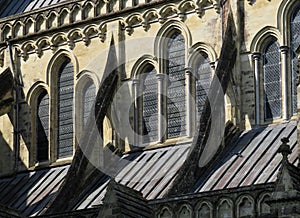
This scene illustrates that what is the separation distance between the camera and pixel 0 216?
4612 cm

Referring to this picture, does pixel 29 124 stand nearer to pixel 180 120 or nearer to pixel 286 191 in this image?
pixel 180 120

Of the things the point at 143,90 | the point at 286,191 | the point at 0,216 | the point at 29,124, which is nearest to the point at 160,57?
the point at 143,90

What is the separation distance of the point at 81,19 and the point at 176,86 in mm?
4095

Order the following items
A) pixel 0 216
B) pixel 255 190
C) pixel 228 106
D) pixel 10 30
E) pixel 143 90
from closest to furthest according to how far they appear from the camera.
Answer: pixel 255 190, pixel 0 216, pixel 228 106, pixel 143 90, pixel 10 30

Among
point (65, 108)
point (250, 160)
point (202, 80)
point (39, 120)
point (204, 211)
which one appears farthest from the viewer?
point (39, 120)

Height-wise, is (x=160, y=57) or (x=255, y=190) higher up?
(x=160, y=57)

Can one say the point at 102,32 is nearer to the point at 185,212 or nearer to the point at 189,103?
the point at 189,103

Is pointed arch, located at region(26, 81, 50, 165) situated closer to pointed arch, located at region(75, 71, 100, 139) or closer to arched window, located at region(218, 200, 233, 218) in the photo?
pointed arch, located at region(75, 71, 100, 139)

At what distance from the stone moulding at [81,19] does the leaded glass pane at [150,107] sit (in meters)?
1.45

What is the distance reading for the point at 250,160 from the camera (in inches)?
1876

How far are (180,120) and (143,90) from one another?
1.83 meters

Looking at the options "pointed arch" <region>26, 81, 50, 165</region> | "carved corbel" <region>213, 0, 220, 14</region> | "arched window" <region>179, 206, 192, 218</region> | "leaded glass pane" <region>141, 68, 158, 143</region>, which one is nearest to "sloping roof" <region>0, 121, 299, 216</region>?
"leaded glass pane" <region>141, 68, 158, 143</region>

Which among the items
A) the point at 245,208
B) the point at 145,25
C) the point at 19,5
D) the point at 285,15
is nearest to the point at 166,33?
the point at 145,25

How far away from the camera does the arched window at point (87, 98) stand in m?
54.2
